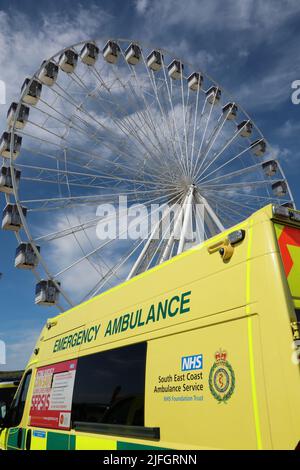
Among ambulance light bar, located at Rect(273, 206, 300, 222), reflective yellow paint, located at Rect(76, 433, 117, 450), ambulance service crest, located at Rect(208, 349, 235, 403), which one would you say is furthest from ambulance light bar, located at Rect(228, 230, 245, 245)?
reflective yellow paint, located at Rect(76, 433, 117, 450)

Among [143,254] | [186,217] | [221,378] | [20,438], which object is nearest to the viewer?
[221,378]

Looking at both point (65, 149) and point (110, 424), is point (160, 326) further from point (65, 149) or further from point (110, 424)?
point (65, 149)

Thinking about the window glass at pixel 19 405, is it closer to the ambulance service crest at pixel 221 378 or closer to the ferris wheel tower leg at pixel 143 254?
the ambulance service crest at pixel 221 378

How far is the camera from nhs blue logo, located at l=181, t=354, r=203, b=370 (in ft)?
9.14

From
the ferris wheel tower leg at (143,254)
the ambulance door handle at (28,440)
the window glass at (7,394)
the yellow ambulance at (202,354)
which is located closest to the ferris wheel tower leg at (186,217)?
the ferris wheel tower leg at (143,254)

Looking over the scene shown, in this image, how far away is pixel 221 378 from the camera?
260 centimetres

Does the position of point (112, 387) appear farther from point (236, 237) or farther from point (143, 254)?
point (143, 254)

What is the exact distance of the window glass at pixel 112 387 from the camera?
3332 millimetres

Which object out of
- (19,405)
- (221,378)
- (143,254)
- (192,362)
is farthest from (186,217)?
(221,378)

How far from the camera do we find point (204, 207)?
15.0m

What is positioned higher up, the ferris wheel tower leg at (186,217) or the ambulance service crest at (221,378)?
the ferris wheel tower leg at (186,217)

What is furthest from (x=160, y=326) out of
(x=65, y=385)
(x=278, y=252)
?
(x=65, y=385)

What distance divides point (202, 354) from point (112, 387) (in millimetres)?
1185

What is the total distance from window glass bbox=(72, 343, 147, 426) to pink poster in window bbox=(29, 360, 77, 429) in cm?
17
